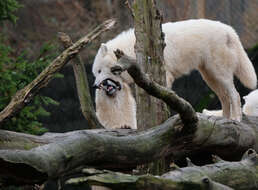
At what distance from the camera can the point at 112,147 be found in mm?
4359

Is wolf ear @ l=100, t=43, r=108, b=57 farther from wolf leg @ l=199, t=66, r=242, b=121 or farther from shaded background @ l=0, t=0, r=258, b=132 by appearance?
shaded background @ l=0, t=0, r=258, b=132

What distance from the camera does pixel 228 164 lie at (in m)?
4.64

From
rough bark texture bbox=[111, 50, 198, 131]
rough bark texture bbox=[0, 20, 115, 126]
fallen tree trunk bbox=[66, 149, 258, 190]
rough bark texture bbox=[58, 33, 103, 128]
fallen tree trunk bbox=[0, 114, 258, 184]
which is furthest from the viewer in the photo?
rough bark texture bbox=[58, 33, 103, 128]

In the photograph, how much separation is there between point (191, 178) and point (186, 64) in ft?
14.6

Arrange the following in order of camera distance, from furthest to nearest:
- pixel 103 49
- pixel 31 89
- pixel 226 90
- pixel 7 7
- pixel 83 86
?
1. pixel 226 90
2. pixel 103 49
3. pixel 7 7
4. pixel 83 86
5. pixel 31 89

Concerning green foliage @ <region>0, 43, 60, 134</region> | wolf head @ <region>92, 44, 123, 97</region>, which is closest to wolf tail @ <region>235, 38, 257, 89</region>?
wolf head @ <region>92, 44, 123, 97</region>

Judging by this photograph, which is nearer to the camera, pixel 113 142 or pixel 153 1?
pixel 113 142

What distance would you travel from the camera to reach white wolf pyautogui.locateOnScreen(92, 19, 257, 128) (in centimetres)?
770

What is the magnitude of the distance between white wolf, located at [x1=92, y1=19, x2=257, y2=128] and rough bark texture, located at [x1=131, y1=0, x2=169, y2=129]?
Answer: 7.45 ft

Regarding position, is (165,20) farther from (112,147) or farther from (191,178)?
(191,178)

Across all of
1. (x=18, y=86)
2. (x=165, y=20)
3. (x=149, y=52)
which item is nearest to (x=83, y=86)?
(x=149, y=52)

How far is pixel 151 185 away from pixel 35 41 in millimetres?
Answer: 9600

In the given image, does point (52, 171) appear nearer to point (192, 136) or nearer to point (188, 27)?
point (192, 136)

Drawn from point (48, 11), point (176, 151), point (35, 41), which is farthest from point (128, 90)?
point (48, 11)
